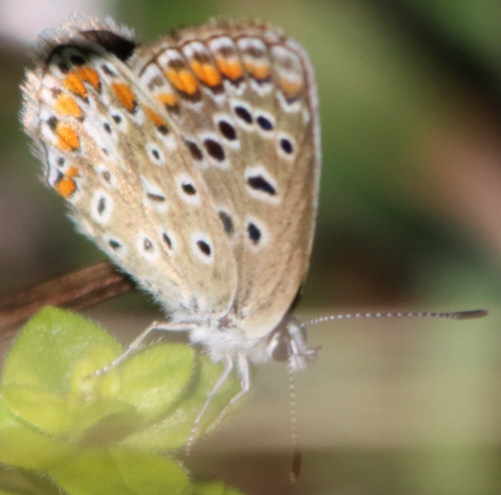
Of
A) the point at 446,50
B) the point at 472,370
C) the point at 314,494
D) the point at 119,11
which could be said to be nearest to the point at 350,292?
the point at 472,370

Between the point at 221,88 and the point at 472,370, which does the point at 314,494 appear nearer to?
the point at 472,370

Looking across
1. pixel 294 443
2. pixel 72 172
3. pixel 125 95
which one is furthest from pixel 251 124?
pixel 294 443

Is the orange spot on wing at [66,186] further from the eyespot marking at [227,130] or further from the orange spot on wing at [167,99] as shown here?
the eyespot marking at [227,130]

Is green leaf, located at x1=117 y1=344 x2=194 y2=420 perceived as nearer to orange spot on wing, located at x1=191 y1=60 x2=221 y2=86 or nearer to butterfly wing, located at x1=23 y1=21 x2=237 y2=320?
butterfly wing, located at x1=23 y1=21 x2=237 y2=320

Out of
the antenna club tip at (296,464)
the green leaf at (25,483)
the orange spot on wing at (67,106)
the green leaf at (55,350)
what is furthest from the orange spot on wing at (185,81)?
the antenna club tip at (296,464)

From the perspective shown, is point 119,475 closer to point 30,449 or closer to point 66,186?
point 30,449
